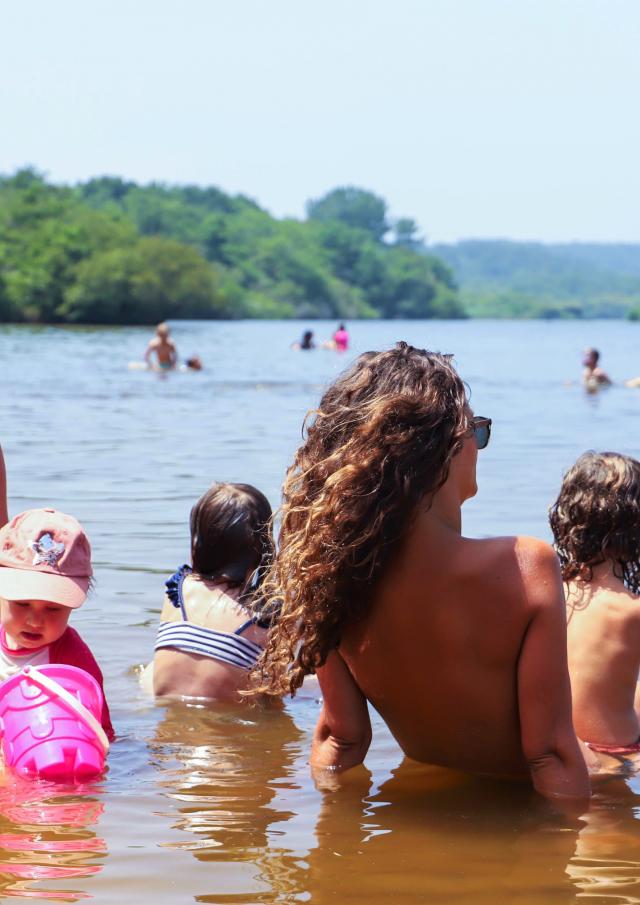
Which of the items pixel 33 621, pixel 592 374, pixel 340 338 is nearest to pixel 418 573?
pixel 33 621

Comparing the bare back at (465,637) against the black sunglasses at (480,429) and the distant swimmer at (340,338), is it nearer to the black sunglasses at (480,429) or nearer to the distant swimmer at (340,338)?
the black sunglasses at (480,429)

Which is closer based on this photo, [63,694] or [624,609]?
[63,694]

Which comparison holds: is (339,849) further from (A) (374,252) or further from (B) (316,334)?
(A) (374,252)

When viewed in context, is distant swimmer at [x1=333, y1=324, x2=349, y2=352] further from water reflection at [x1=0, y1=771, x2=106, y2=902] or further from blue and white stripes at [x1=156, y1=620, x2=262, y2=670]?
water reflection at [x1=0, y1=771, x2=106, y2=902]

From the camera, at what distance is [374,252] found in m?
145

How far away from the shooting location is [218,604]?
5.14 m

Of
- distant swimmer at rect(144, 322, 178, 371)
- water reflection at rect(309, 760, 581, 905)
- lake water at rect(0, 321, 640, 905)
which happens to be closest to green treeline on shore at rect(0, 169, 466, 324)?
distant swimmer at rect(144, 322, 178, 371)

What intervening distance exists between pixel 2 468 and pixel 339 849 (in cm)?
182

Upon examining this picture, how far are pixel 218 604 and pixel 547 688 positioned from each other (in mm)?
1985

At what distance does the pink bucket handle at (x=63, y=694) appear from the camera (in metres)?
3.92

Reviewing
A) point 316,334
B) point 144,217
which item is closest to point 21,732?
point 316,334

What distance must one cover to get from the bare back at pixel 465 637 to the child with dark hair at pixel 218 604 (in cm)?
150

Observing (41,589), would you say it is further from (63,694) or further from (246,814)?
(246,814)

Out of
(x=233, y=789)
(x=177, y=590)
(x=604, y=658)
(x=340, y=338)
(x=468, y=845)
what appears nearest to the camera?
(x=468, y=845)
